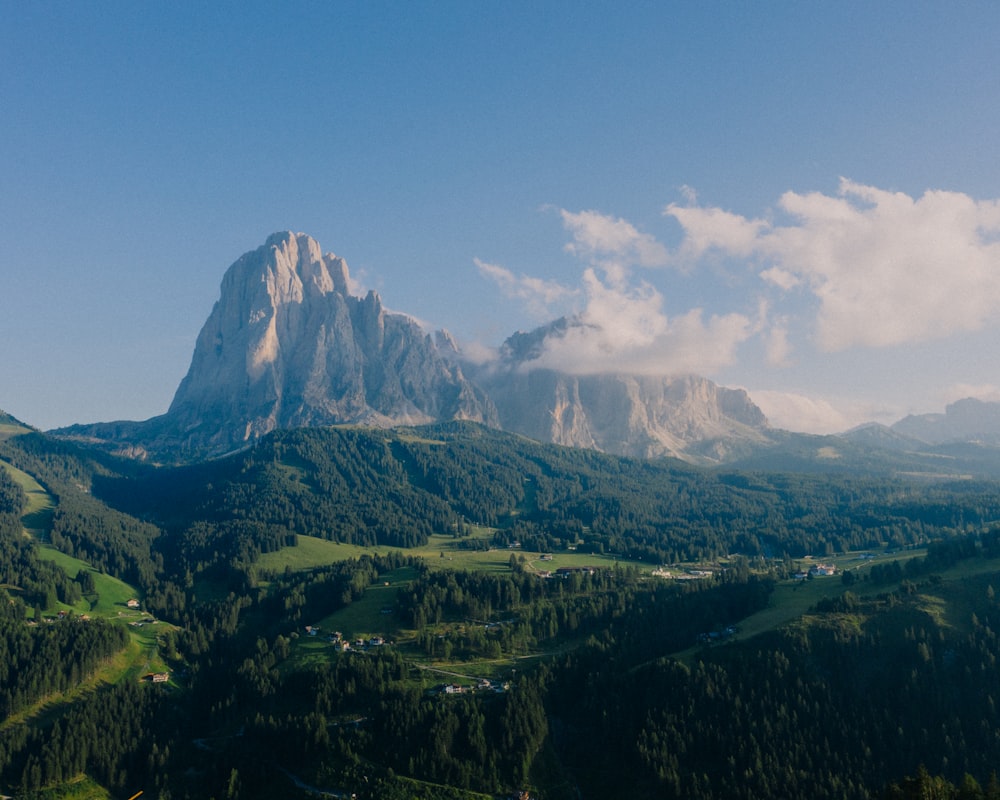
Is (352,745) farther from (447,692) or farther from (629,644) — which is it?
(629,644)

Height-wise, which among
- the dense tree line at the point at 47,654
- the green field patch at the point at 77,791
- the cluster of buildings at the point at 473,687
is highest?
the dense tree line at the point at 47,654

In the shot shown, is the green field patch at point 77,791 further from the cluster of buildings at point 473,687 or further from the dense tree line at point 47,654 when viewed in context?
the cluster of buildings at point 473,687

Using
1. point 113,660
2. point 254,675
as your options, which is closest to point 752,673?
point 254,675

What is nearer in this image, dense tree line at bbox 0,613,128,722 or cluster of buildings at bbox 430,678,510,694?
cluster of buildings at bbox 430,678,510,694

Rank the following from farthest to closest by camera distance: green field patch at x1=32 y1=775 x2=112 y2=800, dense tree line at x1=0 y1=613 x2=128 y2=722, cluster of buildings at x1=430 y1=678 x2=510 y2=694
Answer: dense tree line at x1=0 y1=613 x2=128 y2=722, cluster of buildings at x1=430 y1=678 x2=510 y2=694, green field patch at x1=32 y1=775 x2=112 y2=800

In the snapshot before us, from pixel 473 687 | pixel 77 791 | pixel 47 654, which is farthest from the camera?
pixel 47 654

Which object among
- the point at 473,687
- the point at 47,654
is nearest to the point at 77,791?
the point at 47,654

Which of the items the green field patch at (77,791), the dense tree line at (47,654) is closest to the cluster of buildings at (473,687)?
the green field patch at (77,791)

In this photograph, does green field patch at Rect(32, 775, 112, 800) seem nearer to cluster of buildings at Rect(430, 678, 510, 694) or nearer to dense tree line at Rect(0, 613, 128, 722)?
dense tree line at Rect(0, 613, 128, 722)

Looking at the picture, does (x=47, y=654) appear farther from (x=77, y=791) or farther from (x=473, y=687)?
(x=473, y=687)

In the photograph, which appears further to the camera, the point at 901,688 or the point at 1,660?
the point at 1,660

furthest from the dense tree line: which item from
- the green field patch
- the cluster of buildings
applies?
the cluster of buildings
